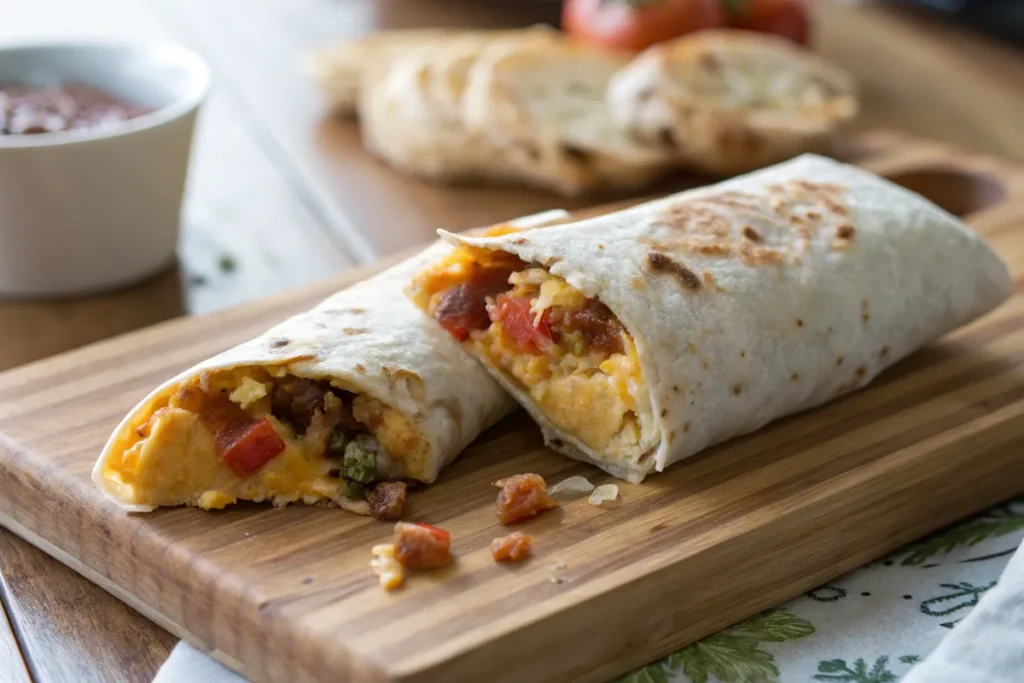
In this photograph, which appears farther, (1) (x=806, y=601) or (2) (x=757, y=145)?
(2) (x=757, y=145)

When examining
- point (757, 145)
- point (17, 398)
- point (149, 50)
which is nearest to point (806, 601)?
point (17, 398)

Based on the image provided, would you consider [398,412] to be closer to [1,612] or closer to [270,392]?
[270,392]

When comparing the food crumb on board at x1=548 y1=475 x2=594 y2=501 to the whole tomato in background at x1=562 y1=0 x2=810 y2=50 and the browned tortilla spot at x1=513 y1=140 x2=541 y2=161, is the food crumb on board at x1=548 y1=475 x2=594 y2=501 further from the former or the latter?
the whole tomato in background at x1=562 y1=0 x2=810 y2=50

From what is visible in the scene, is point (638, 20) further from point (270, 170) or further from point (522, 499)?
point (522, 499)

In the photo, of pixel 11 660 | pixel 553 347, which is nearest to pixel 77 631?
pixel 11 660

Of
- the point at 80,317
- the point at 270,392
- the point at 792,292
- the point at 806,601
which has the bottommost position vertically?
the point at 80,317

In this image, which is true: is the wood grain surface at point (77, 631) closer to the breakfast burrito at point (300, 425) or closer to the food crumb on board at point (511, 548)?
the breakfast burrito at point (300, 425)

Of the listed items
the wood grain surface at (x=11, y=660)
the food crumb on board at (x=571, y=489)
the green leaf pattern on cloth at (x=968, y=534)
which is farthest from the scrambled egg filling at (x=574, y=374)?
the wood grain surface at (x=11, y=660)
